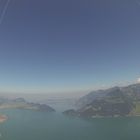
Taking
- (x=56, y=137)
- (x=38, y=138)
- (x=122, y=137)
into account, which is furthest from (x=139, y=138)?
(x=38, y=138)

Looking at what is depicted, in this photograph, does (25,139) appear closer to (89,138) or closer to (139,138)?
(89,138)

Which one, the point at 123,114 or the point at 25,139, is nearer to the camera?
the point at 25,139

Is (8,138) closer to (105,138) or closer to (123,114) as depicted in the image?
(105,138)

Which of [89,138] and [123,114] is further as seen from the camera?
[123,114]

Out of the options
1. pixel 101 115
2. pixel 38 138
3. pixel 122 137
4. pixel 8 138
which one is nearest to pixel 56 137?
pixel 38 138

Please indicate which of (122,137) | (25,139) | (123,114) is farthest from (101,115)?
(25,139)

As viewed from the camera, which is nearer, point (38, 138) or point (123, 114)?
point (38, 138)

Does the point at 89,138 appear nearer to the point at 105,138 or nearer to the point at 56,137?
the point at 105,138
